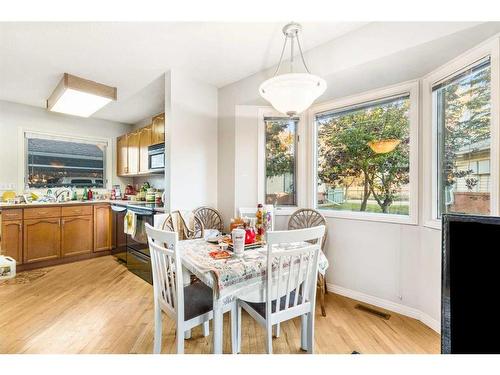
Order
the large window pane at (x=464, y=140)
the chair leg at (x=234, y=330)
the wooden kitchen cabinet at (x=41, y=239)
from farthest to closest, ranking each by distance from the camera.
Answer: the wooden kitchen cabinet at (x=41, y=239) → the large window pane at (x=464, y=140) → the chair leg at (x=234, y=330)

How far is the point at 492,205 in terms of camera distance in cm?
151

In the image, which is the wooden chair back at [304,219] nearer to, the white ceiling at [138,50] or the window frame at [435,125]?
the window frame at [435,125]

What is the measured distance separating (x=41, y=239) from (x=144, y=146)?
1915 mm

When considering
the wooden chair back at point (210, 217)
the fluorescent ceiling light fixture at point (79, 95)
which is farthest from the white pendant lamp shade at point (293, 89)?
the fluorescent ceiling light fixture at point (79, 95)

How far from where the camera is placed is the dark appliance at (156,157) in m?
3.16

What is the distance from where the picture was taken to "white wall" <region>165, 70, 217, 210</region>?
2.50m

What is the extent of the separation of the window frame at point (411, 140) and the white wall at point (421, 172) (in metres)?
0.06

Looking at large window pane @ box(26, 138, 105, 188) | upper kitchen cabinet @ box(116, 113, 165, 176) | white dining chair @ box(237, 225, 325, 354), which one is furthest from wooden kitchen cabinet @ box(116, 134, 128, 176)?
white dining chair @ box(237, 225, 325, 354)

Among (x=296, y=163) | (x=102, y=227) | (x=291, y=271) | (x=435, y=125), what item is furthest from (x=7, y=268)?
(x=435, y=125)

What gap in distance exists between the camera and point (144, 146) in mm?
3666

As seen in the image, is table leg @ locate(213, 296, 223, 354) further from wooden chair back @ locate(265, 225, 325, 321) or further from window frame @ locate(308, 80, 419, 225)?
window frame @ locate(308, 80, 419, 225)

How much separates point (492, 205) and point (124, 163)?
4805mm

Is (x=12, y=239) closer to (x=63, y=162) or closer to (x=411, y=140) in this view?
(x=63, y=162)
